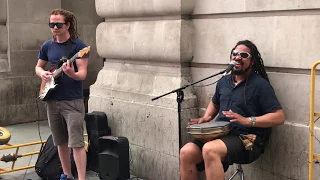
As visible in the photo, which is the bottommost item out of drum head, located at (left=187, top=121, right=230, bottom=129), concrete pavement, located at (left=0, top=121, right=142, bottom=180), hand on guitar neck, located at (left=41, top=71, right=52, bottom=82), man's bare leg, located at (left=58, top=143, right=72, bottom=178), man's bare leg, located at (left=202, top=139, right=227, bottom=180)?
concrete pavement, located at (left=0, top=121, right=142, bottom=180)

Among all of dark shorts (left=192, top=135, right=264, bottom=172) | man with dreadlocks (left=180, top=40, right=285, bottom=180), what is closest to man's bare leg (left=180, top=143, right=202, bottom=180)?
man with dreadlocks (left=180, top=40, right=285, bottom=180)

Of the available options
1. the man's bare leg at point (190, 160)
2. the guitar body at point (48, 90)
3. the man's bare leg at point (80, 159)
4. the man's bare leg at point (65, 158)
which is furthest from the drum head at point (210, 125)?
the man's bare leg at point (65, 158)

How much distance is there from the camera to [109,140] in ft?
19.2

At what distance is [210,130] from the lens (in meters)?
4.50

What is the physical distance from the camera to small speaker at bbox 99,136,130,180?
571 cm

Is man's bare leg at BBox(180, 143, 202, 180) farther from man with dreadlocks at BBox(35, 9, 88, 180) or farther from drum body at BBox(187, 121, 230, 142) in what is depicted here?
man with dreadlocks at BBox(35, 9, 88, 180)

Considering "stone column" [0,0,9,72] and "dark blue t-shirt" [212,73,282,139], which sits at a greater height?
"stone column" [0,0,9,72]

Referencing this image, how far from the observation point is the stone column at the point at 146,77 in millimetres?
5656

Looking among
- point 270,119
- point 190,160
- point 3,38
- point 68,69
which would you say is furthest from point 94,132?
point 3,38

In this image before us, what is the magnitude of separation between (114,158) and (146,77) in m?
1.06

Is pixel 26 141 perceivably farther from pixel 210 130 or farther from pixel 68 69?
pixel 210 130

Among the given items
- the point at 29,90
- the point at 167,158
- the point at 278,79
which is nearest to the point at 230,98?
the point at 278,79

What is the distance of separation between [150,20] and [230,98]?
1833mm

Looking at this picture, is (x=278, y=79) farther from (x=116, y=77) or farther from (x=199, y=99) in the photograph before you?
(x=116, y=77)
